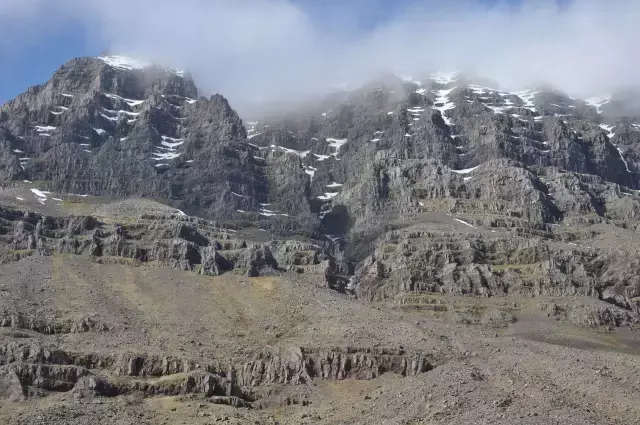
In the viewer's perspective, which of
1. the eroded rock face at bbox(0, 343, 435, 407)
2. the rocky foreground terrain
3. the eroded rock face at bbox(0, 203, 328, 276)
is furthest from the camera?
the eroded rock face at bbox(0, 203, 328, 276)

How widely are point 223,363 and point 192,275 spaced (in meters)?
46.6

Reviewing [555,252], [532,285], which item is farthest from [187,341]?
[555,252]

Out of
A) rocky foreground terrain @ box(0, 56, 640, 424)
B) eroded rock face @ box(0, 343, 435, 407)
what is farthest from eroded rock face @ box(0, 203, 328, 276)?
eroded rock face @ box(0, 343, 435, 407)

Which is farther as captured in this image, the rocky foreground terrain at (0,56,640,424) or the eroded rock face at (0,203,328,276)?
the eroded rock face at (0,203,328,276)

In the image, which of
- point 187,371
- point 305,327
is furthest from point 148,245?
point 187,371

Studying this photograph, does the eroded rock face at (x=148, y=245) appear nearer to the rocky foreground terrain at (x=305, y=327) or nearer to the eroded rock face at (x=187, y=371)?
the rocky foreground terrain at (x=305, y=327)

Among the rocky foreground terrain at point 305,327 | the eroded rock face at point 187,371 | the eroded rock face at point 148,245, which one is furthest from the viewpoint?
the eroded rock face at point 148,245

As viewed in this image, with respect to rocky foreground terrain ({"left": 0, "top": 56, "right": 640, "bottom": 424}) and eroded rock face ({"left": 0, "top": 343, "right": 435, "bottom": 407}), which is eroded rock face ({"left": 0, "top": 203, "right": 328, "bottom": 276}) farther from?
eroded rock face ({"left": 0, "top": 343, "right": 435, "bottom": 407})

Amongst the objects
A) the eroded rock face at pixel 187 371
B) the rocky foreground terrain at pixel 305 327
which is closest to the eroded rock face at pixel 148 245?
the rocky foreground terrain at pixel 305 327

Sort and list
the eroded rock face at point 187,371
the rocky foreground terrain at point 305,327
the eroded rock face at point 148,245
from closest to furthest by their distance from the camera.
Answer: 1. the rocky foreground terrain at point 305,327
2. the eroded rock face at point 187,371
3. the eroded rock face at point 148,245

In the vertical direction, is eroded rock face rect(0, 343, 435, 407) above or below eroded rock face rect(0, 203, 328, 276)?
below

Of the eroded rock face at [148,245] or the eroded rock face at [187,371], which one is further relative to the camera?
the eroded rock face at [148,245]

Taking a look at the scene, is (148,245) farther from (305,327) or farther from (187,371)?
(187,371)

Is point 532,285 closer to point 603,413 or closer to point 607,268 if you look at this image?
point 607,268
